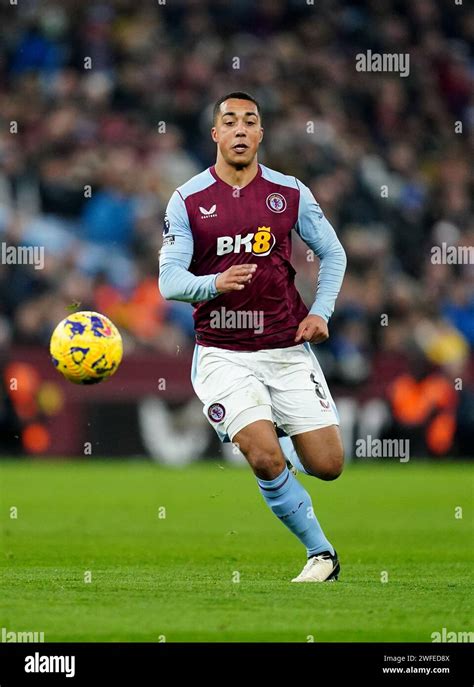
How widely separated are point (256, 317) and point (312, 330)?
344 millimetres

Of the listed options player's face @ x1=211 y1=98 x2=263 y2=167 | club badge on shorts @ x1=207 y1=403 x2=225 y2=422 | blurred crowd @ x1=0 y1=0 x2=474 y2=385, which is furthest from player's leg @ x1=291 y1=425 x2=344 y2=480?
blurred crowd @ x1=0 y1=0 x2=474 y2=385

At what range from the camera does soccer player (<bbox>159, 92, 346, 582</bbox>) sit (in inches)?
325

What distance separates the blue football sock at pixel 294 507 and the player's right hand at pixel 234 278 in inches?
42.7

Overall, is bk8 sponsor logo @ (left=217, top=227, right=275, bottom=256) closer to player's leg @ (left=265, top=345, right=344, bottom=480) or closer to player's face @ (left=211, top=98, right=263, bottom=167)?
player's face @ (left=211, top=98, right=263, bottom=167)

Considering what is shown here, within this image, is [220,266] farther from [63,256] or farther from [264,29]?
[264,29]

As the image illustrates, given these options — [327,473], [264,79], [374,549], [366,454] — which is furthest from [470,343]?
[327,473]

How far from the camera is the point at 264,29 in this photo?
22266mm

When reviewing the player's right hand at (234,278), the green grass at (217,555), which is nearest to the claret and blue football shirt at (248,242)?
the player's right hand at (234,278)

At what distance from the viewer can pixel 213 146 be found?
19844 mm

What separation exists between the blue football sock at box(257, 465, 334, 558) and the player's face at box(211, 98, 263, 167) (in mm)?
1796

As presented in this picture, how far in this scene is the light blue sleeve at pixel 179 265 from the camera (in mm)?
8109

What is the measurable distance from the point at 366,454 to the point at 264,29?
7.71 metres

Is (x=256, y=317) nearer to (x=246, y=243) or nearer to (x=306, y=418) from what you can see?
(x=246, y=243)

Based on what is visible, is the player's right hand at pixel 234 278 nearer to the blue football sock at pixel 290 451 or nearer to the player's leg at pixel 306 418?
the player's leg at pixel 306 418
